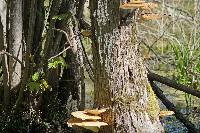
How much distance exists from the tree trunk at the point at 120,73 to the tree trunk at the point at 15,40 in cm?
107

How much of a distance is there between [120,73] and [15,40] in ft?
4.17

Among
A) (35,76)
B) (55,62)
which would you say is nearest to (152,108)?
(55,62)

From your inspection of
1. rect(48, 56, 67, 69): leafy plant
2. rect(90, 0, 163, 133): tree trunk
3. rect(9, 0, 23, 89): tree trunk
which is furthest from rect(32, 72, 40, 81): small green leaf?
rect(90, 0, 163, 133): tree trunk

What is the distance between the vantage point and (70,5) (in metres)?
3.46

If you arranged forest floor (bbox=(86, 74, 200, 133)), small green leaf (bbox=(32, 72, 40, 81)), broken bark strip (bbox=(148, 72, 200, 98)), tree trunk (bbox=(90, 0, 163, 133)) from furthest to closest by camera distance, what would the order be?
forest floor (bbox=(86, 74, 200, 133)), broken bark strip (bbox=(148, 72, 200, 98)), small green leaf (bbox=(32, 72, 40, 81)), tree trunk (bbox=(90, 0, 163, 133))

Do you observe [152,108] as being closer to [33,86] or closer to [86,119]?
[86,119]

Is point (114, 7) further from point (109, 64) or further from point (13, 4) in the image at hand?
point (13, 4)

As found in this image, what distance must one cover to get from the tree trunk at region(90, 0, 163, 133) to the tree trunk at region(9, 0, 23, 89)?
3.51 feet

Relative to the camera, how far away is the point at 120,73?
2379 millimetres

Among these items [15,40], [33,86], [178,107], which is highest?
[15,40]

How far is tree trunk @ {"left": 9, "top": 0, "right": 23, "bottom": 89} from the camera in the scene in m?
3.31

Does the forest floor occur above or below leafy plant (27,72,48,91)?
below

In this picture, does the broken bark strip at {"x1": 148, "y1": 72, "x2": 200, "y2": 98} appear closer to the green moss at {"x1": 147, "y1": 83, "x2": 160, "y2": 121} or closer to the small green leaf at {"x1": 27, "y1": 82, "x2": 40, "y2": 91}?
the small green leaf at {"x1": 27, "y1": 82, "x2": 40, "y2": 91}

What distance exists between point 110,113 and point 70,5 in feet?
4.33
